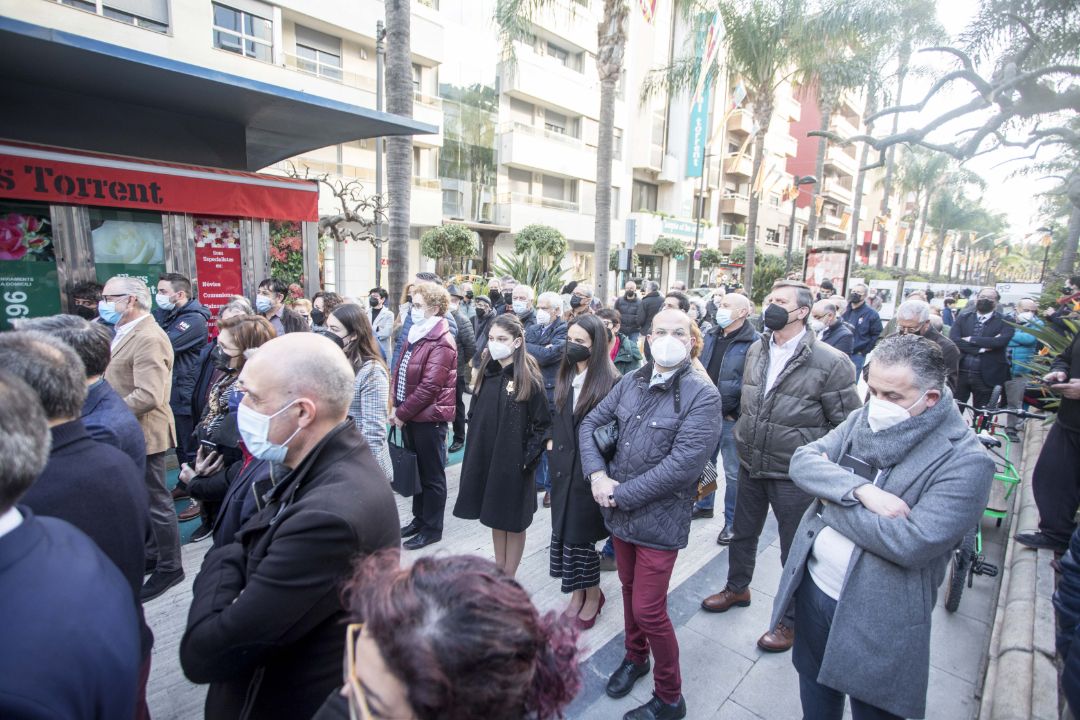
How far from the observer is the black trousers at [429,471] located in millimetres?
4352

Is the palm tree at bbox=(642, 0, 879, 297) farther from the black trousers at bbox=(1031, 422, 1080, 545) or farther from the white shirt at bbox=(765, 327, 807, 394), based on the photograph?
the white shirt at bbox=(765, 327, 807, 394)

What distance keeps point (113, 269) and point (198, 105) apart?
83.2 inches

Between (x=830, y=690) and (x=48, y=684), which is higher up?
(x=48, y=684)

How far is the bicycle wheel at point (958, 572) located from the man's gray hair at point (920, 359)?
86.6 inches

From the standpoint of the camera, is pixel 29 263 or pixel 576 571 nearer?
pixel 576 571

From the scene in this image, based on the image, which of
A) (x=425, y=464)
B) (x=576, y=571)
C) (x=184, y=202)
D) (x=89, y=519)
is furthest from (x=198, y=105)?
(x=576, y=571)

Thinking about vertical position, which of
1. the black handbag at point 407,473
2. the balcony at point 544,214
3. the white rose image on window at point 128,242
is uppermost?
the balcony at point 544,214

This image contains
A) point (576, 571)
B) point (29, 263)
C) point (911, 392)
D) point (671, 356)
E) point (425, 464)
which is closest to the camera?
point (911, 392)

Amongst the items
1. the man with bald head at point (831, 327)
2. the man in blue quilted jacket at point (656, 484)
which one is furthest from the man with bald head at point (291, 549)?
the man with bald head at point (831, 327)

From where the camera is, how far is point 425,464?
437cm

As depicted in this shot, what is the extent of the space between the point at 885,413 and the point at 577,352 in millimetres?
1763

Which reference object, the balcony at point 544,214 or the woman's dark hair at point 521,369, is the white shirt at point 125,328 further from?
the balcony at point 544,214

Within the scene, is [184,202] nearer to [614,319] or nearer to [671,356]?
[614,319]

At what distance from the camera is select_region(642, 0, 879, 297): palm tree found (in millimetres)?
16016
